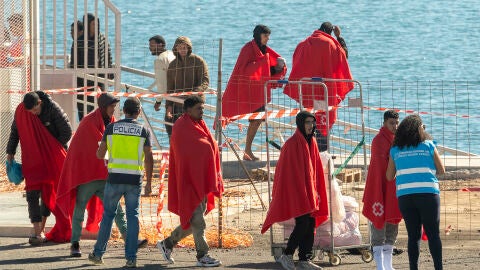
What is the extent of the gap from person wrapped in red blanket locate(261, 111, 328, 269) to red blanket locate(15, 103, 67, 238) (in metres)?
2.64

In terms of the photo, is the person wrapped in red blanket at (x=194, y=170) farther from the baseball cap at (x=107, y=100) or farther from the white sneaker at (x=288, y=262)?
the baseball cap at (x=107, y=100)

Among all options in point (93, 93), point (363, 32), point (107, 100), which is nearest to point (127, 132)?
point (107, 100)

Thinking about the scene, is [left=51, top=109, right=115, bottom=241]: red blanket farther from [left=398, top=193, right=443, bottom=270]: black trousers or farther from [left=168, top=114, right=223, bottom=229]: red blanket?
[left=398, top=193, right=443, bottom=270]: black trousers

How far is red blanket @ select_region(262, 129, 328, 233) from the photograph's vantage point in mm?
13305

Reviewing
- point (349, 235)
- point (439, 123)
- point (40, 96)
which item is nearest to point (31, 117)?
point (40, 96)

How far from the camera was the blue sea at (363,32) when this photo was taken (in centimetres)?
4975

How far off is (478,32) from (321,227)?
161 feet

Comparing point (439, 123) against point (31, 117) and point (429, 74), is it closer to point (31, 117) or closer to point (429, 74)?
point (429, 74)

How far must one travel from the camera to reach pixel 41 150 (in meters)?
15.1

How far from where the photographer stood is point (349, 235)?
46.2ft

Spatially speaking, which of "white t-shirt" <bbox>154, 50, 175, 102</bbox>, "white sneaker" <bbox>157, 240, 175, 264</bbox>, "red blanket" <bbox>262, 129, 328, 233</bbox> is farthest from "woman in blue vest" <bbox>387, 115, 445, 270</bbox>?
"white t-shirt" <bbox>154, 50, 175, 102</bbox>

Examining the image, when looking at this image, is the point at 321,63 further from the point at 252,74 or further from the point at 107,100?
the point at 107,100

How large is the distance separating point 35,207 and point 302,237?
2.98 metres

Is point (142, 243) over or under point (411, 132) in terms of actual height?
under
